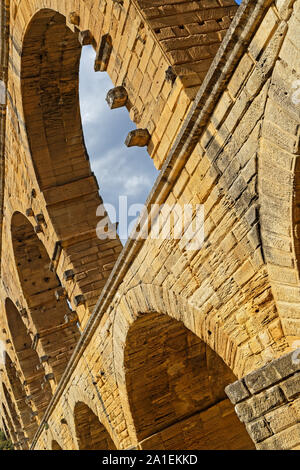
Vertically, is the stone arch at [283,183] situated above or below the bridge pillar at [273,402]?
above

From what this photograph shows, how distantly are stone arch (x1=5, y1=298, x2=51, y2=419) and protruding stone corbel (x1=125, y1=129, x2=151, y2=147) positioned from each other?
32.2ft

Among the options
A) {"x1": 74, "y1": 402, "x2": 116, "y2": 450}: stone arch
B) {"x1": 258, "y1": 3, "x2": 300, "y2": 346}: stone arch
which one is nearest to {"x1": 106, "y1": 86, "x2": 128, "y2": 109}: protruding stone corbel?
{"x1": 258, "y1": 3, "x2": 300, "y2": 346}: stone arch

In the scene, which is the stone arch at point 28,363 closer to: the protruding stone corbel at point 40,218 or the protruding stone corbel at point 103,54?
the protruding stone corbel at point 40,218

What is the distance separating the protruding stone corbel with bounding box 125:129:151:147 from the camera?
18.0ft

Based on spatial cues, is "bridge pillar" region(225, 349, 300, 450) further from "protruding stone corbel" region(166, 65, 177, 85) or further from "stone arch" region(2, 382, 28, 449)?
"stone arch" region(2, 382, 28, 449)

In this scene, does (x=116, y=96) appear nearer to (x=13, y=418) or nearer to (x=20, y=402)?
(x=20, y=402)

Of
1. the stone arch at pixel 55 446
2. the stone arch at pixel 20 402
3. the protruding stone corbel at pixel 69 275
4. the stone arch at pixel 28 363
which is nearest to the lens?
the protruding stone corbel at pixel 69 275

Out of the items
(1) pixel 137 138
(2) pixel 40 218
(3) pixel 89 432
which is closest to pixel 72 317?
(2) pixel 40 218

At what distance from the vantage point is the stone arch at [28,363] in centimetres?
1438

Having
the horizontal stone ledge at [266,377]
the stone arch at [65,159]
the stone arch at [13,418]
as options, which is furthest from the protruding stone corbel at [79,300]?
the stone arch at [13,418]

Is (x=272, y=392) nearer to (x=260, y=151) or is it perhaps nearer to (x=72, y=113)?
(x=260, y=151)

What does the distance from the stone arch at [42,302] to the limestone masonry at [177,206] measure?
281 millimetres

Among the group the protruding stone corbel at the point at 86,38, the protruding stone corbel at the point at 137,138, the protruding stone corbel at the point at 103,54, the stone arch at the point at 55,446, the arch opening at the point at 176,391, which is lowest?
the arch opening at the point at 176,391
